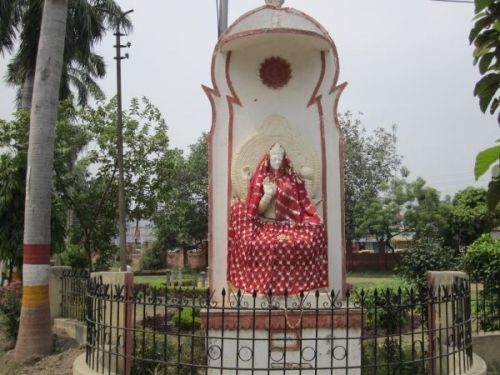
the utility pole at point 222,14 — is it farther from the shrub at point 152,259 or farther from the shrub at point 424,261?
the shrub at point 152,259

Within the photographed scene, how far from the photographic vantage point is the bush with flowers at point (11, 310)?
8.91 meters

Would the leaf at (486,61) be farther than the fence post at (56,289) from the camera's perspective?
No

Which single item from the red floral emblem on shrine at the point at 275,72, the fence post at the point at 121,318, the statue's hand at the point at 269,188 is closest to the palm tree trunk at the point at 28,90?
the red floral emblem on shrine at the point at 275,72

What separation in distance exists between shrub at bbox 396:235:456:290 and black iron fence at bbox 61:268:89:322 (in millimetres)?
5801

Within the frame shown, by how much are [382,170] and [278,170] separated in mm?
23634

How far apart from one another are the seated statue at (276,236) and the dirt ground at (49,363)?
2.60 meters

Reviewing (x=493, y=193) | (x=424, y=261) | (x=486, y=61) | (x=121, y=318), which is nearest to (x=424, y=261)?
(x=424, y=261)

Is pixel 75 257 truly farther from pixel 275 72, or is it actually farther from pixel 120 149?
pixel 275 72

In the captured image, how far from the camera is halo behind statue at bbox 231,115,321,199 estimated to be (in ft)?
23.8

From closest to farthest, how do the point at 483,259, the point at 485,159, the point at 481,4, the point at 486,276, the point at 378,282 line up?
the point at 485,159
the point at 481,4
the point at 486,276
the point at 483,259
the point at 378,282

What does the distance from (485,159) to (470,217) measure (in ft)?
87.0

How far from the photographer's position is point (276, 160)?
707 cm

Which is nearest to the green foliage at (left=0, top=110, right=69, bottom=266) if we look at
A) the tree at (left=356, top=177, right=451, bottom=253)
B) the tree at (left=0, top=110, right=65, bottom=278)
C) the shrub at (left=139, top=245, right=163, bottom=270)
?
the tree at (left=0, top=110, right=65, bottom=278)

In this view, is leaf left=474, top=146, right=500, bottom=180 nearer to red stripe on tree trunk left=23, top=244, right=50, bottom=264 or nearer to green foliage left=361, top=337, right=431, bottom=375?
green foliage left=361, top=337, right=431, bottom=375
